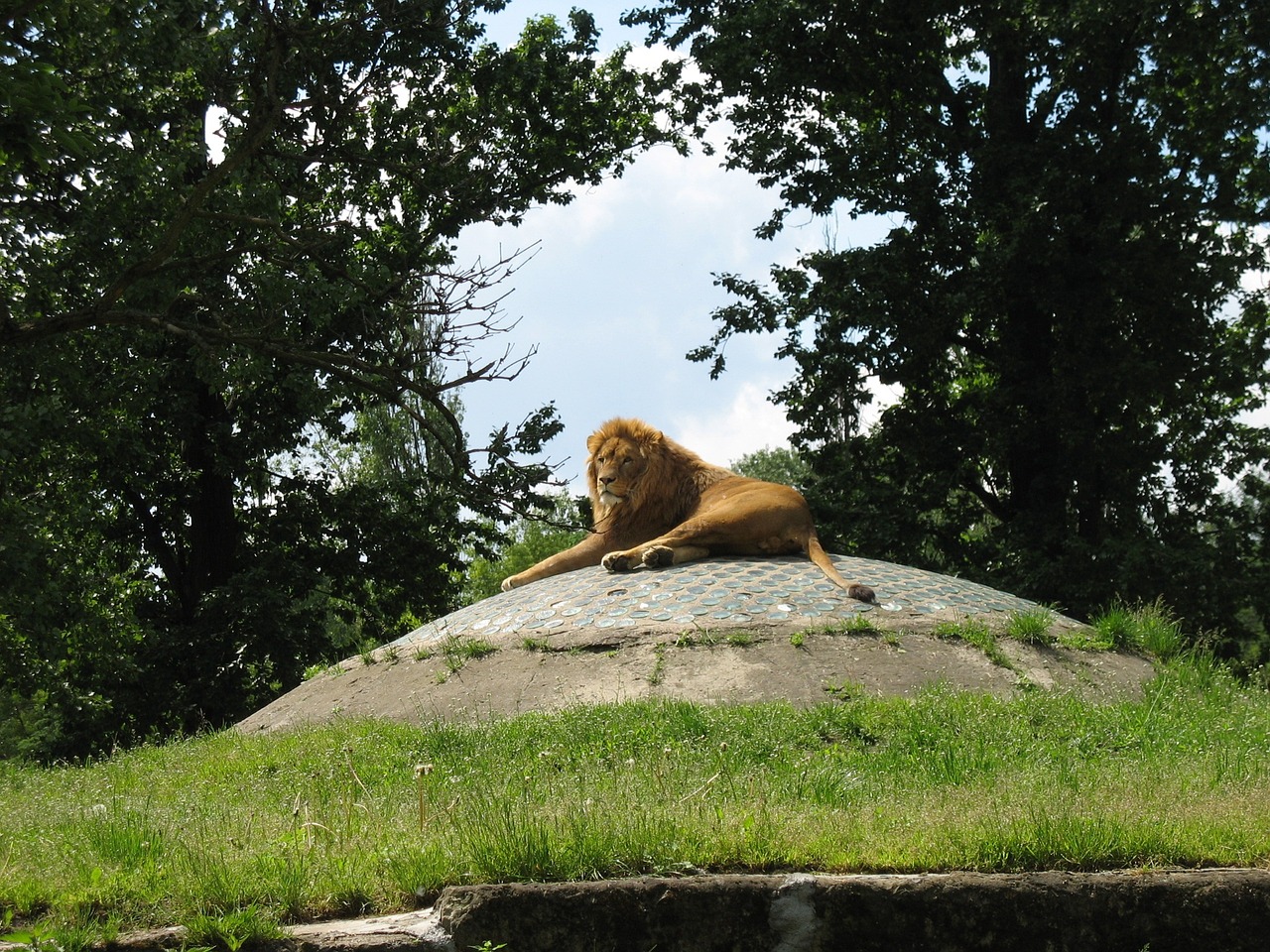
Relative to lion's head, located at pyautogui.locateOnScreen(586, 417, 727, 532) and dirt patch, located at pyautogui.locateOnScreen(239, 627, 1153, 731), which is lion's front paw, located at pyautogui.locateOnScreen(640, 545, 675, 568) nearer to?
lion's head, located at pyautogui.locateOnScreen(586, 417, 727, 532)

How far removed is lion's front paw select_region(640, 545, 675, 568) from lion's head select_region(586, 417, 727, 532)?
0.84 meters

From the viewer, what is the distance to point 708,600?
36.7 feet

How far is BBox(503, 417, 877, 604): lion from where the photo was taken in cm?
1234

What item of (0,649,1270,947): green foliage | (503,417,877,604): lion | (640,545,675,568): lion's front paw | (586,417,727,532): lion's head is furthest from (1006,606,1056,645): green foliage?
(586,417,727,532): lion's head

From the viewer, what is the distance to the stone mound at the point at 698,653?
32.9 feet

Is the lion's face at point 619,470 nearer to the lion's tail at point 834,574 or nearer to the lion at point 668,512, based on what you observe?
the lion at point 668,512

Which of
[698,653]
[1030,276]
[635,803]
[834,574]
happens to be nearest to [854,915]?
[635,803]

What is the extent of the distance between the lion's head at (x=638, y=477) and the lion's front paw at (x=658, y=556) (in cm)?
84

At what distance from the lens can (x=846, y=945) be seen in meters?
5.07

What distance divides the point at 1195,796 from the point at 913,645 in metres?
4.05

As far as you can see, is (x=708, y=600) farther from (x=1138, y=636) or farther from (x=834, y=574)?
(x=1138, y=636)

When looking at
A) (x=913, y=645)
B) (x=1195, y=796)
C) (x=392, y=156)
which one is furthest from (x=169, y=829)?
(x=392, y=156)

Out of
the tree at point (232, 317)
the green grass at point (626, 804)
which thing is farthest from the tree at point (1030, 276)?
the green grass at point (626, 804)

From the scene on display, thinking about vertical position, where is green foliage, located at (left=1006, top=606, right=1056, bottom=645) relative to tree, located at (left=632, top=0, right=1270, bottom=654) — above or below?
below
